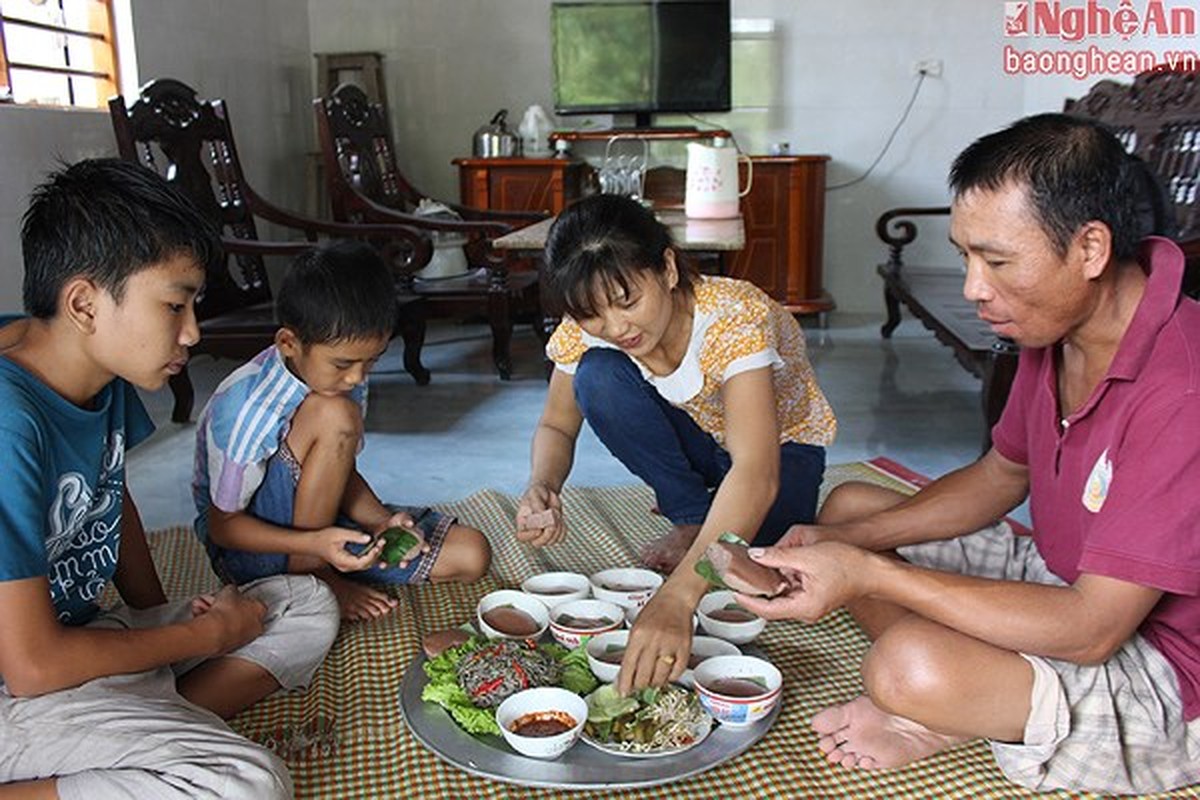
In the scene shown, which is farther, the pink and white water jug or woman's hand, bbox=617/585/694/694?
the pink and white water jug

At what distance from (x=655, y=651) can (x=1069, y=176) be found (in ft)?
2.44

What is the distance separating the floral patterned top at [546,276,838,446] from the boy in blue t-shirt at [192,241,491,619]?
37cm

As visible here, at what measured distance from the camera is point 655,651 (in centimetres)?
131

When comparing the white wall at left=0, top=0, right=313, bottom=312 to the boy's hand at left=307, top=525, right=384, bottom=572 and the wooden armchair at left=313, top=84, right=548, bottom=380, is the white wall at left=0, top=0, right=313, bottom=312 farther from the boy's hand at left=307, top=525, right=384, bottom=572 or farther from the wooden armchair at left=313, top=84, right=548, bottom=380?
the boy's hand at left=307, top=525, right=384, bottom=572

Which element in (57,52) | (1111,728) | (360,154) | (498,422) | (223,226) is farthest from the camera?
(360,154)

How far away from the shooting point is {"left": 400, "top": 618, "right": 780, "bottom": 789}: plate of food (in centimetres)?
129

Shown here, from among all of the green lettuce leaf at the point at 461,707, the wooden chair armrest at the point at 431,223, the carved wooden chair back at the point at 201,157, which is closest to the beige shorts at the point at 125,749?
the green lettuce leaf at the point at 461,707

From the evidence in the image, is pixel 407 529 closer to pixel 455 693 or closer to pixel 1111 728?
pixel 455 693

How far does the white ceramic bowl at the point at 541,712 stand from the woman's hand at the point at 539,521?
0.33 metres

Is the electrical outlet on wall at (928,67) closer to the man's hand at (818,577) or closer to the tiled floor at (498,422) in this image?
the tiled floor at (498,422)

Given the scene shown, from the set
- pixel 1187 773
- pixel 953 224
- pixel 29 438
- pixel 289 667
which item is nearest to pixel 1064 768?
pixel 1187 773

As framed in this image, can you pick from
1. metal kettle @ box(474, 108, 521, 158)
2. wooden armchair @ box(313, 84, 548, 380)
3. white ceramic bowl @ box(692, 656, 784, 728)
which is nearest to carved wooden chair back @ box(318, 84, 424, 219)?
wooden armchair @ box(313, 84, 548, 380)

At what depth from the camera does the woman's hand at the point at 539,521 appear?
5.54 feet

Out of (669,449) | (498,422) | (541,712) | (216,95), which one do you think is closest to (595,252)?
(669,449)
